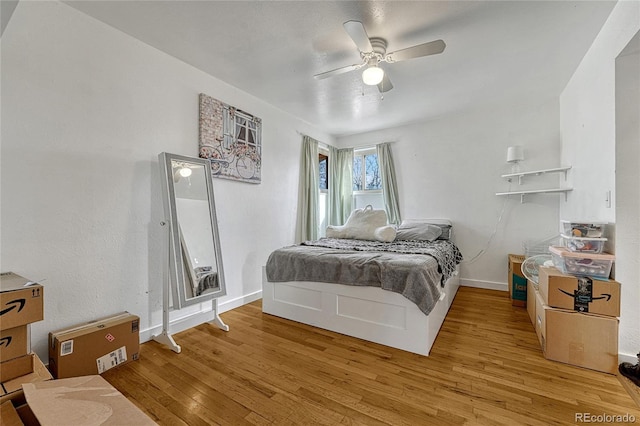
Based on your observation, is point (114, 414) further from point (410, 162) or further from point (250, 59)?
point (410, 162)

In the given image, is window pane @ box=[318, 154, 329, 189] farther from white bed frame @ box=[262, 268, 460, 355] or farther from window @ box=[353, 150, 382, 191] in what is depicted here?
white bed frame @ box=[262, 268, 460, 355]

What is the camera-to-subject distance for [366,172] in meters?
4.79

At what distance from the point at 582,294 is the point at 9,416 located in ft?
9.91

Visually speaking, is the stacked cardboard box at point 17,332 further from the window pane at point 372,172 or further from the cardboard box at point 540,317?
the window pane at point 372,172

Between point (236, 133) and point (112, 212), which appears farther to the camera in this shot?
point (236, 133)

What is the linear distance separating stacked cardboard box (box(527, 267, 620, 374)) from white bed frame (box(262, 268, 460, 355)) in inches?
29.0

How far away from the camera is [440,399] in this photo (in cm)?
151

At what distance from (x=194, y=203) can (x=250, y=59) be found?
1443 mm

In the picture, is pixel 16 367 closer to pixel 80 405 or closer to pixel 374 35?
pixel 80 405

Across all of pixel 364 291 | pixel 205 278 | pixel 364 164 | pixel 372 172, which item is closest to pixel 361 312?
pixel 364 291

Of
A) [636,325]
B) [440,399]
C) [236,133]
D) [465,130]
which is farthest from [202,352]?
[465,130]

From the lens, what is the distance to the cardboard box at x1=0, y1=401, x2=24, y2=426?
0.84 m

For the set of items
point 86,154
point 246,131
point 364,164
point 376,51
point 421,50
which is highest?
point 376,51

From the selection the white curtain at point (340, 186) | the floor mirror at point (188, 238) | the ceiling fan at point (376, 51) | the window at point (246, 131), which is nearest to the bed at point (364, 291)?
the floor mirror at point (188, 238)
